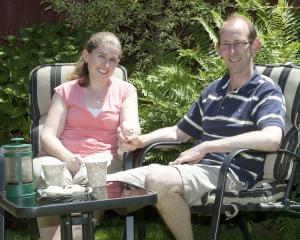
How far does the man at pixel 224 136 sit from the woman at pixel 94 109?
0.78 feet

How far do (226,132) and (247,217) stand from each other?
49.3 inches

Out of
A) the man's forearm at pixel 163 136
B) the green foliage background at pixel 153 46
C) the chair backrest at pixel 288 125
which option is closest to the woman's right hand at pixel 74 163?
the man's forearm at pixel 163 136

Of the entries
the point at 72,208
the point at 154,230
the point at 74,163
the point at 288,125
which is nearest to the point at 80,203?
the point at 72,208

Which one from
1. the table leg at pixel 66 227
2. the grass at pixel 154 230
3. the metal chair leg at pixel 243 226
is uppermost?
the table leg at pixel 66 227

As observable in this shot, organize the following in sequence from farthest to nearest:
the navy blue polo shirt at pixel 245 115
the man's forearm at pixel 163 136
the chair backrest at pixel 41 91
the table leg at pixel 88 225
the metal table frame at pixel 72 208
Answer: the chair backrest at pixel 41 91, the man's forearm at pixel 163 136, the navy blue polo shirt at pixel 245 115, the table leg at pixel 88 225, the metal table frame at pixel 72 208

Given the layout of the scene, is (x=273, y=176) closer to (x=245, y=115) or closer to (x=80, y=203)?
(x=245, y=115)

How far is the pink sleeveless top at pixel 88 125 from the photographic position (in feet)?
14.4

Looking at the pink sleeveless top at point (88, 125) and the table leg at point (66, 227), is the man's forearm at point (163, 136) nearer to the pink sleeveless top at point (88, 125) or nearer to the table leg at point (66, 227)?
the pink sleeveless top at point (88, 125)

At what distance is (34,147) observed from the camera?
458 centimetres

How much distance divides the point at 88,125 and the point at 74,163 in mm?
404

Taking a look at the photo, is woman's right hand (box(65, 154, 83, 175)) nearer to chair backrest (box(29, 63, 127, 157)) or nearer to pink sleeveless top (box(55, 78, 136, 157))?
pink sleeveless top (box(55, 78, 136, 157))

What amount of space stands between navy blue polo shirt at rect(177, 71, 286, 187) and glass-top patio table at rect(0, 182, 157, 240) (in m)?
0.80

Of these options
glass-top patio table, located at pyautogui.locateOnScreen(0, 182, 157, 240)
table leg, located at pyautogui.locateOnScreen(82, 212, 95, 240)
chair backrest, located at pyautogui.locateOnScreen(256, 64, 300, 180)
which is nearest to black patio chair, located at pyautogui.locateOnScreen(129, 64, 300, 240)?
chair backrest, located at pyautogui.locateOnScreen(256, 64, 300, 180)

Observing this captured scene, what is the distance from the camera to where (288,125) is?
418 cm
